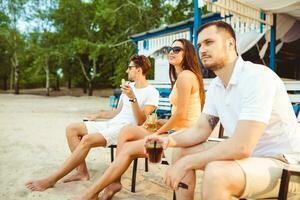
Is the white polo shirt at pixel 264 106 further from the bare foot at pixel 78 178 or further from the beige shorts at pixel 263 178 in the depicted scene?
the bare foot at pixel 78 178

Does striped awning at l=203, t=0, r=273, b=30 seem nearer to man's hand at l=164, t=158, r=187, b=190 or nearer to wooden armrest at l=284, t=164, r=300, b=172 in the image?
man's hand at l=164, t=158, r=187, b=190

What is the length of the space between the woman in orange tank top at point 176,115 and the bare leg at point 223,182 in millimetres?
1146

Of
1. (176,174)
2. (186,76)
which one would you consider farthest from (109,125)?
(176,174)

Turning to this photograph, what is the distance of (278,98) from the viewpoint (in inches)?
72.8

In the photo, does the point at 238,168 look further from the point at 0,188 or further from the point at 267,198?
the point at 0,188

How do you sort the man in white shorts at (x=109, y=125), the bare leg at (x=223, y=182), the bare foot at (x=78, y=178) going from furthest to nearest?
1. the bare foot at (x=78, y=178)
2. the man in white shorts at (x=109, y=125)
3. the bare leg at (x=223, y=182)

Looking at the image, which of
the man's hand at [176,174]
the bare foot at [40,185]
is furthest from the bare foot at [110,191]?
the man's hand at [176,174]

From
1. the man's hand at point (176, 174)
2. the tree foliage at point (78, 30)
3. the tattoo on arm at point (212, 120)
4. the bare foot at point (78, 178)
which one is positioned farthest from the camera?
the tree foliage at point (78, 30)

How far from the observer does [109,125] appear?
12.0 feet

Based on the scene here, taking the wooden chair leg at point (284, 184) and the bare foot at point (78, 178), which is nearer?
the wooden chair leg at point (284, 184)

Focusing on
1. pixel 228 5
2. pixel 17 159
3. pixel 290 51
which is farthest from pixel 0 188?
pixel 290 51

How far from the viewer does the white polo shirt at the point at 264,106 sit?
5.76 ft

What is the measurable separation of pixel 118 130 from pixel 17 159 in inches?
77.3

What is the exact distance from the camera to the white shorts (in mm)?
3465
